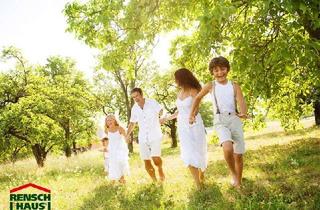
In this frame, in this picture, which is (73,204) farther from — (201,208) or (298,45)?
(298,45)

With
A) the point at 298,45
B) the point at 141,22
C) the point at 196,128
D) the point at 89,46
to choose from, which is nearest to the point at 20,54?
the point at 89,46

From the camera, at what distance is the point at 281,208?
623cm

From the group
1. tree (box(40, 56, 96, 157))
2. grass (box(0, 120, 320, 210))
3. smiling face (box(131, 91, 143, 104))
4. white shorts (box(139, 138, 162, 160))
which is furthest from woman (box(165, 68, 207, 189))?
tree (box(40, 56, 96, 157))

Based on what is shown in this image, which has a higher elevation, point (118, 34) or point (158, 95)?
point (158, 95)

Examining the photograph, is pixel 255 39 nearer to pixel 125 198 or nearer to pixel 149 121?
pixel 149 121

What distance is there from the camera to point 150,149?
34.3 feet

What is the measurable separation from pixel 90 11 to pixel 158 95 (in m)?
43.5

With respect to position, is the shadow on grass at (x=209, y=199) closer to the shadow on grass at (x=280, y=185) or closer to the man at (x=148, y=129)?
the shadow on grass at (x=280, y=185)

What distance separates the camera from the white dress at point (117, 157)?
11742mm

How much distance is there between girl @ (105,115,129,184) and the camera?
11758 mm

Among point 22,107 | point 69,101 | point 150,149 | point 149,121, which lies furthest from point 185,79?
point 69,101

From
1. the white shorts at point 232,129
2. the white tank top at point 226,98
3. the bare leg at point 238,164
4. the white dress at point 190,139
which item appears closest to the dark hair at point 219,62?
the white tank top at point 226,98

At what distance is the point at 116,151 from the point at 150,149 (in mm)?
1842

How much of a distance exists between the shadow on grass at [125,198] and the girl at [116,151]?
41.8 inches
